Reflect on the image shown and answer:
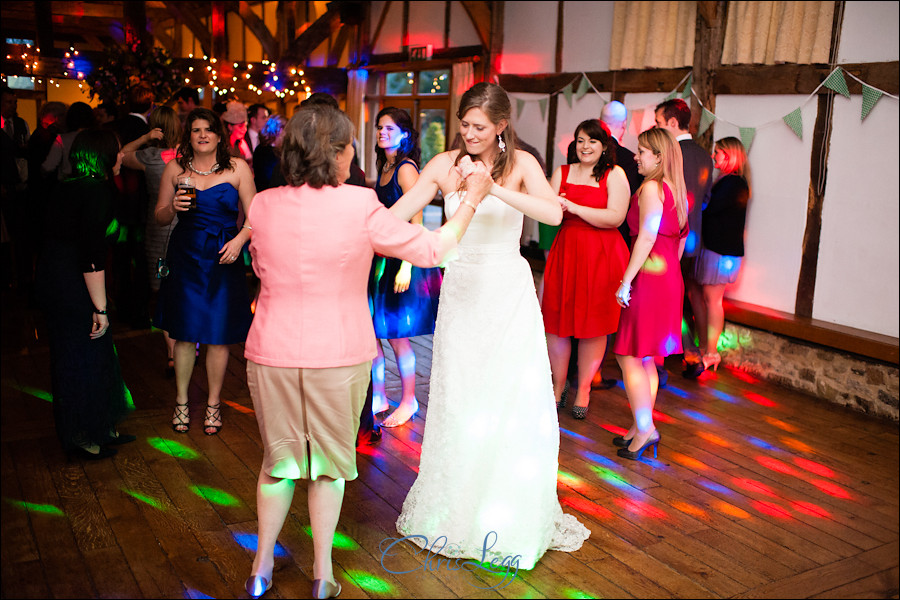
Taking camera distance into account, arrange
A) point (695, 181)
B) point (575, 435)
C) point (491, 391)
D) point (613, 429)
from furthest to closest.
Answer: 1. point (695, 181)
2. point (613, 429)
3. point (575, 435)
4. point (491, 391)

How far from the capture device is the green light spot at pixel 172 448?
11.8 feet

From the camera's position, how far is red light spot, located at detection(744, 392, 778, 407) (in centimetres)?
480

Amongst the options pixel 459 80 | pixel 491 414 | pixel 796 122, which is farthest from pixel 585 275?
pixel 459 80

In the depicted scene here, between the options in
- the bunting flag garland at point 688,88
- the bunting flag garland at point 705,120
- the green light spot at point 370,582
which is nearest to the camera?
the green light spot at point 370,582

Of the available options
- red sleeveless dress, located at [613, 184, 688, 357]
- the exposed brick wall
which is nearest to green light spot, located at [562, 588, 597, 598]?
red sleeveless dress, located at [613, 184, 688, 357]

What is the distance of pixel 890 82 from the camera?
15.3ft

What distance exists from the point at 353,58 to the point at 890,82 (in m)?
8.01

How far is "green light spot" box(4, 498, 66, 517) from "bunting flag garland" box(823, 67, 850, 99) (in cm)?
476

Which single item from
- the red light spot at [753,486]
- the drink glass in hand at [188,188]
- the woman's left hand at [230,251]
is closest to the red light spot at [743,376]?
the red light spot at [753,486]

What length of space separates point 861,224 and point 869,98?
29.4 inches

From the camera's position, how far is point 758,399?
4879mm

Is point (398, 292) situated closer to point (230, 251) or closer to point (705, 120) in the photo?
point (230, 251)

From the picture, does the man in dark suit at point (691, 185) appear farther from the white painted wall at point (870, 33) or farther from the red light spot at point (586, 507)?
the red light spot at point (586, 507)

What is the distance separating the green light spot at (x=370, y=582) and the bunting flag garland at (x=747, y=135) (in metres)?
4.20
